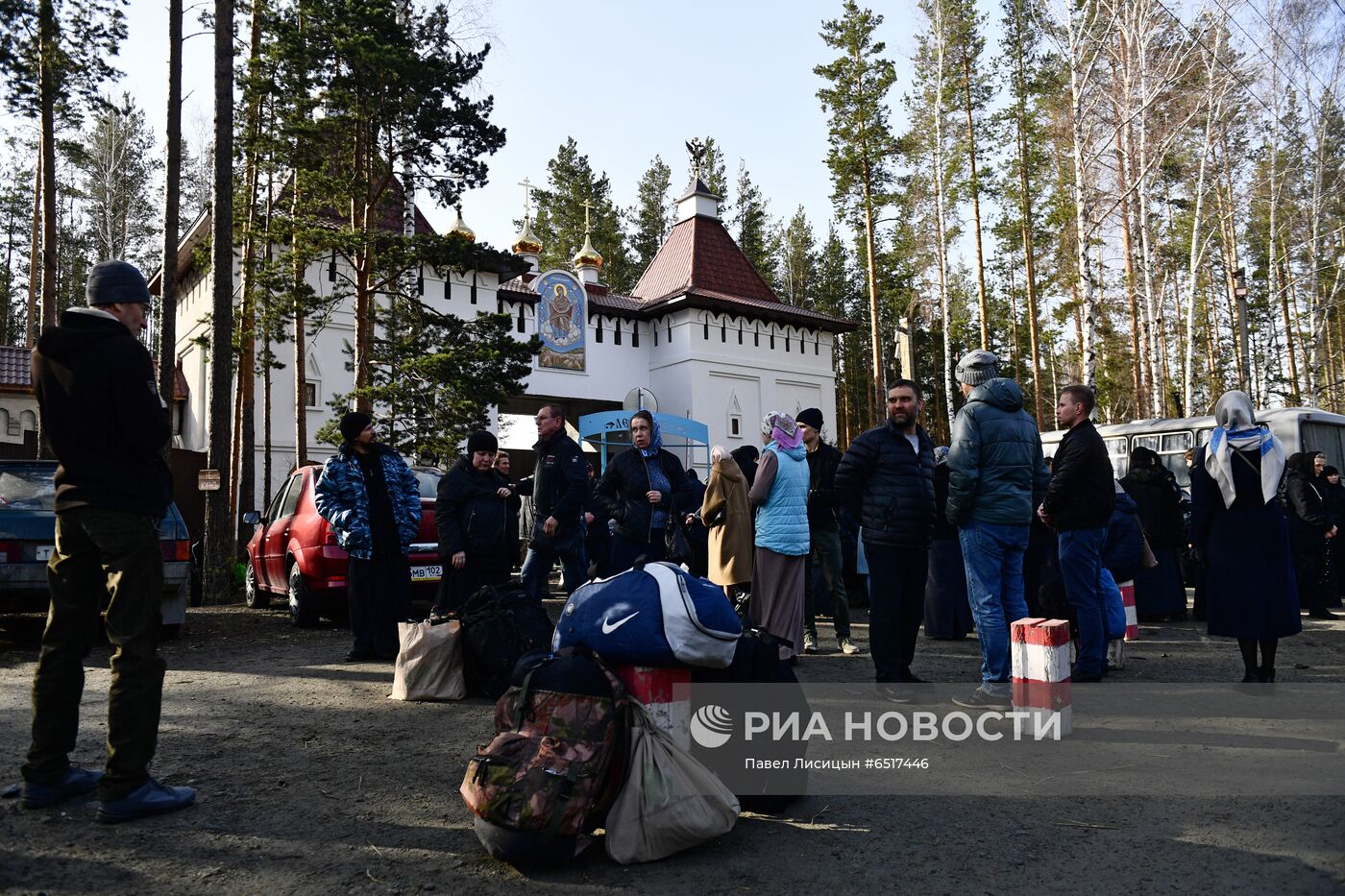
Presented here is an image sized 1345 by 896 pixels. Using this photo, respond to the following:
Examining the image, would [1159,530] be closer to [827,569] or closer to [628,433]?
[827,569]

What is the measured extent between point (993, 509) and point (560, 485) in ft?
12.1

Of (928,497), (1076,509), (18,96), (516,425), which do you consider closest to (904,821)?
(928,497)

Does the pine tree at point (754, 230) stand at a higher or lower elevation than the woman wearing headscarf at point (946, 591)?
higher

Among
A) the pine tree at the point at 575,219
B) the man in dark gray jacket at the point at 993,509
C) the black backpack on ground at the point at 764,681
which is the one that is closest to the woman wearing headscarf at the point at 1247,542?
the man in dark gray jacket at the point at 993,509

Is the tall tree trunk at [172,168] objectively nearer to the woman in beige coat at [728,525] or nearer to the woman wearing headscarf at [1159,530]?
the woman in beige coat at [728,525]

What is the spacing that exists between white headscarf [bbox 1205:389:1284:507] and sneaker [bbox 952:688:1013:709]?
7.35ft

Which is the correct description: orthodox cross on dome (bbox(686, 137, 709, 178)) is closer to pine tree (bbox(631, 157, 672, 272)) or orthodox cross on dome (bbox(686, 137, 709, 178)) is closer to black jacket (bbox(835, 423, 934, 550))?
pine tree (bbox(631, 157, 672, 272))

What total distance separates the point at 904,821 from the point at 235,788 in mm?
2899

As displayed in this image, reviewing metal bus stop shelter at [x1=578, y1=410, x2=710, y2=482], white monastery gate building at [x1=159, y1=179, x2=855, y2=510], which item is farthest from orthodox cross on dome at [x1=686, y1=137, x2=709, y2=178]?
metal bus stop shelter at [x1=578, y1=410, x2=710, y2=482]

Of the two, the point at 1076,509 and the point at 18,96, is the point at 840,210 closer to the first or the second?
the point at 18,96

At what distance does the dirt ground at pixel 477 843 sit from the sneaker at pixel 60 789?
0.18 ft

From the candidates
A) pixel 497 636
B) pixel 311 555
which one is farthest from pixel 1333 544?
pixel 311 555

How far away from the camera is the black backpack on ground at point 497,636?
6355 mm

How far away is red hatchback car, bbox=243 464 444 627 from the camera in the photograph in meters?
9.91
